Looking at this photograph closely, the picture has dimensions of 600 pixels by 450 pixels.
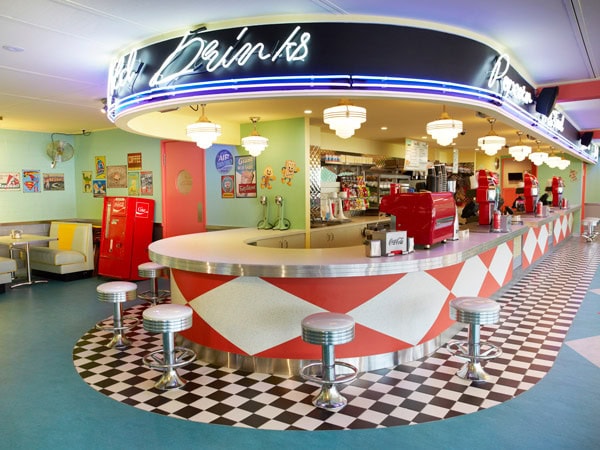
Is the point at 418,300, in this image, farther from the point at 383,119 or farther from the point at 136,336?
the point at 383,119

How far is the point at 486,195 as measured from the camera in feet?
22.0

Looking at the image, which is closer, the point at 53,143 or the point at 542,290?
the point at 542,290

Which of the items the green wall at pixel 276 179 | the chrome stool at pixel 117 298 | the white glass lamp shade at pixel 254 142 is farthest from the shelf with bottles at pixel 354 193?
the chrome stool at pixel 117 298

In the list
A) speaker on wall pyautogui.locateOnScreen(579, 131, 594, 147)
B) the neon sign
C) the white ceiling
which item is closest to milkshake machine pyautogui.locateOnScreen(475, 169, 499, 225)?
the white ceiling

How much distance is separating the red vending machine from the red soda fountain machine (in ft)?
17.2

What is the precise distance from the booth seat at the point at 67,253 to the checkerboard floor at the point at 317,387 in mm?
3676

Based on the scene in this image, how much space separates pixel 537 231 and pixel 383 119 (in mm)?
4288

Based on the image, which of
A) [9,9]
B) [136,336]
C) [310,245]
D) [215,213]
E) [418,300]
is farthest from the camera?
[215,213]

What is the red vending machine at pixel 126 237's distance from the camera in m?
8.29

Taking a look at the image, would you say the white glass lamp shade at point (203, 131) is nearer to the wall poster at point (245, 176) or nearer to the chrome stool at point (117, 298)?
the chrome stool at point (117, 298)

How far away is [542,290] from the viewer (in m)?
7.06

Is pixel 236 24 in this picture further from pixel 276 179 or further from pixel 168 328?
pixel 276 179

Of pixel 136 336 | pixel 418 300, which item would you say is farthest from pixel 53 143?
pixel 418 300

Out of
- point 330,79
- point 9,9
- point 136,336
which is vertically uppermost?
point 9,9
